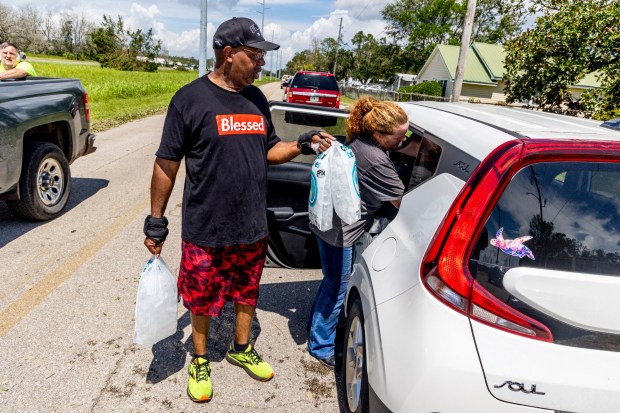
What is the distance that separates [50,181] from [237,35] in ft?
13.0

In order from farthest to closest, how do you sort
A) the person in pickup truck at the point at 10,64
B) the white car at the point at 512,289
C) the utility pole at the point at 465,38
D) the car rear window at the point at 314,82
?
the car rear window at the point at 314,82 < the utility pole at the point at 465,38 < the person in pickup truck at the point at 10,64 < the white car at the point at 512,289

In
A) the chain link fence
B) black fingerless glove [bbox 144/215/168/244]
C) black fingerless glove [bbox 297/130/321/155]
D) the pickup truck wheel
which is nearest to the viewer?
black fingerless glove [bbox 144/215/168/244]

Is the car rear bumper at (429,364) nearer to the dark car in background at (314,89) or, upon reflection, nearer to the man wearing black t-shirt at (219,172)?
the man wearing black t-shirt at (219,172)

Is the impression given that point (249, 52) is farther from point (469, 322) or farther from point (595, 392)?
point (595, 392)

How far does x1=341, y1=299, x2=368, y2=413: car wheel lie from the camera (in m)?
1.99

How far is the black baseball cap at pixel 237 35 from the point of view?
2203 millimetres

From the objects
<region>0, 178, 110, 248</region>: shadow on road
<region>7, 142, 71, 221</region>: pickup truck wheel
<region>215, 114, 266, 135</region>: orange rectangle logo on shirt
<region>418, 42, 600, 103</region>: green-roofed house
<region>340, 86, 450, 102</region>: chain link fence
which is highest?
<region>418, 42, 600, 103</region>: green-roofed house

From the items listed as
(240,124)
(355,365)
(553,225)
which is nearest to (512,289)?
(553,225)

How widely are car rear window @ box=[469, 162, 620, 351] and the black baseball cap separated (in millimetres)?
1415

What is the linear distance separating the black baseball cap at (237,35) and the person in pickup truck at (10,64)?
5085mm

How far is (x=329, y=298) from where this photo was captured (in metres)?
2.76

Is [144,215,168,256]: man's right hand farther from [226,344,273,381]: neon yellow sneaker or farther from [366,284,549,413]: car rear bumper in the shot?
[366,284,549,413]: car rear bumper

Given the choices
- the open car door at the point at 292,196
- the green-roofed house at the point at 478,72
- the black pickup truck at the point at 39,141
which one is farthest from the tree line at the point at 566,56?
the green-roofed house at the point at 478,72

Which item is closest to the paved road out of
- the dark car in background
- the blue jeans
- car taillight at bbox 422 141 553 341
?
the blue jeans
